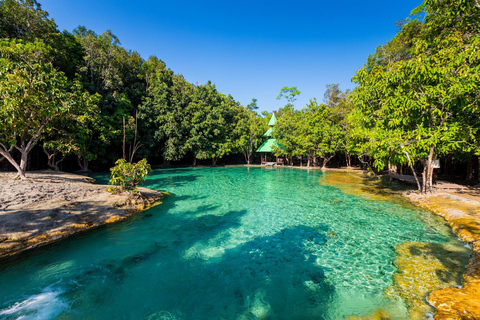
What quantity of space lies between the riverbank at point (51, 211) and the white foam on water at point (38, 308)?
6.81 feet

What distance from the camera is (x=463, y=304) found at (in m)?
2.87

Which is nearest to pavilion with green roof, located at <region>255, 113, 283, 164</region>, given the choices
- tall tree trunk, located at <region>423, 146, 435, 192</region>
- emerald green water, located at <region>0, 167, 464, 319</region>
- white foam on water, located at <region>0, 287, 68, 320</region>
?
tall tree trunk, located at <region>423, 146, 435, 192</region>

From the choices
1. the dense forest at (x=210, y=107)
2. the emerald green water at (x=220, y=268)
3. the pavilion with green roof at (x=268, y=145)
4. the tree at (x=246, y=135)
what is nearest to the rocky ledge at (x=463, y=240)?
the emerald green water at (x=220, y=268)

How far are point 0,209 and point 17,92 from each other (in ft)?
17.0

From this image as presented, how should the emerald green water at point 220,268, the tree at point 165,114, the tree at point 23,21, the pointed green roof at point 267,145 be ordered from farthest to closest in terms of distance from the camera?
the pointed green roof at point 267,145
the tree at point 165,114
the tree at point 23,21
the emerald green water at point 220,268

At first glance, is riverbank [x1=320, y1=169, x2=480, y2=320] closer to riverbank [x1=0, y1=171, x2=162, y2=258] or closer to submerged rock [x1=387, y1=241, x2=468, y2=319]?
submerged rock [x1=387, y1=241, x2=468, y2=319]

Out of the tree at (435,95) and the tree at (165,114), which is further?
the tree at (165,114)

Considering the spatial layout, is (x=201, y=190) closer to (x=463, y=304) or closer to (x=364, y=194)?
(x=364, y=194)

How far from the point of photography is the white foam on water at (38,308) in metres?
3.06

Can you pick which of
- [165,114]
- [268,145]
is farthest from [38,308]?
[268,145]

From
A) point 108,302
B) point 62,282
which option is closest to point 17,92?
point 62,282

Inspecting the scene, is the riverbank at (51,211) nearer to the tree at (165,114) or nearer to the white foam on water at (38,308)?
the white foam on water at (38,308)

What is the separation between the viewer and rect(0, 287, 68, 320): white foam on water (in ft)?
10.1

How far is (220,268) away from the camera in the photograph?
439 centimetres
